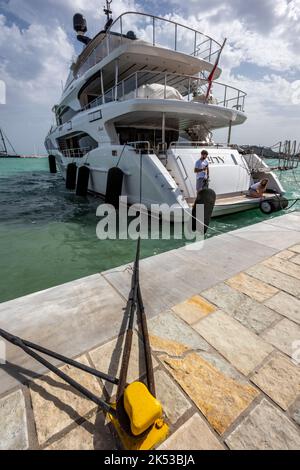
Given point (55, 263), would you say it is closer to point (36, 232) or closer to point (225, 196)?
point (36, 232)

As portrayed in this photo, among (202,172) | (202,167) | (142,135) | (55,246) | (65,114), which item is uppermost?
(65,114)

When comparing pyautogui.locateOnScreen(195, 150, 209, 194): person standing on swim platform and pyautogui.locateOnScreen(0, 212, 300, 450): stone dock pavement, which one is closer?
pyautogui.locateOnScreen(0, 212, 300, 450): stone dock pavement

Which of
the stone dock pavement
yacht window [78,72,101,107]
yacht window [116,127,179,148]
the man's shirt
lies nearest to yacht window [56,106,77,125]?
yacht window [78,72,101,107]

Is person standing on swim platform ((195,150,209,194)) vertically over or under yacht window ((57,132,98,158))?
under

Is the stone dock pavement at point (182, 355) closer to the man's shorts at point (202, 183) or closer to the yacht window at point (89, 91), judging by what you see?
the man's shorts at point (202, 183)

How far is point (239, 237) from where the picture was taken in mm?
4082

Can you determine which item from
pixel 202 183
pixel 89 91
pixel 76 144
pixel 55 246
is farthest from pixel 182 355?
pixel 76 144

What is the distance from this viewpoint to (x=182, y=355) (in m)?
1.70

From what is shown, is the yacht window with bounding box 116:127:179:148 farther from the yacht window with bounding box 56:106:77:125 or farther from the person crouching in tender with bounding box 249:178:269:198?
the yacht window with bounding box 56:106:77:125

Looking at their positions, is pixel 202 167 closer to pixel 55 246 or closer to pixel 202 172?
pixel 202 172

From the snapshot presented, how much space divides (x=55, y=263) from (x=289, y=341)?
4159 millimetres

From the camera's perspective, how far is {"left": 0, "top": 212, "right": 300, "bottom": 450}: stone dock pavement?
4.05ft

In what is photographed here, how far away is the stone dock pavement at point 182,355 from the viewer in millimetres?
1235
